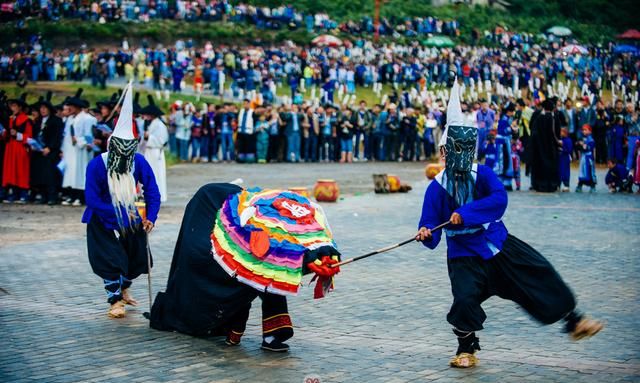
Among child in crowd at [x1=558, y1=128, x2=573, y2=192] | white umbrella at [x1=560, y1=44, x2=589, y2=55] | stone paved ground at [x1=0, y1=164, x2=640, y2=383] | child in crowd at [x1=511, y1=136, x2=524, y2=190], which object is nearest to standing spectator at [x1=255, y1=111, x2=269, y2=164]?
child in crowd at [x1=511, y1=136, x2=524, y2=190]

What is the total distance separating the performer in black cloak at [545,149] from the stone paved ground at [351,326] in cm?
614

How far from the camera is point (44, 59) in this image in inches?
1644

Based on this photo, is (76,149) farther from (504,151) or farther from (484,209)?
(484,209)

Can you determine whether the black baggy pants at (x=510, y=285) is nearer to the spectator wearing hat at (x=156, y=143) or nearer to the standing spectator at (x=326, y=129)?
the spectator wearing hat at (x=156, y=143)

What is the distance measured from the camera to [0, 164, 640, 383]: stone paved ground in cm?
766

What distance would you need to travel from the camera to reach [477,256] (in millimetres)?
7984

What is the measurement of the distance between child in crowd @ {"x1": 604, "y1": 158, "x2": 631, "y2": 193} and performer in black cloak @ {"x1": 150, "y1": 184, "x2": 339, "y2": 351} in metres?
15.9

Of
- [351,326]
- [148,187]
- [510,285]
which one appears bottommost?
[351,326]

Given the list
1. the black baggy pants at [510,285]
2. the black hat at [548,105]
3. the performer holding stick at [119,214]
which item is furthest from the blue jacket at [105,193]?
the black hat at [548,105]

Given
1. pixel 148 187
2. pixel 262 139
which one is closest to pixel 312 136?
pixel 262 139

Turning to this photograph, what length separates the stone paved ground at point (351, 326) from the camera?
766 cm

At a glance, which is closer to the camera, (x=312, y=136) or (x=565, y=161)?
(x=565, y=161)

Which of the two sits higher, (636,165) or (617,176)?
(636,165)

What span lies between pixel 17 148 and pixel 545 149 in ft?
35.9
